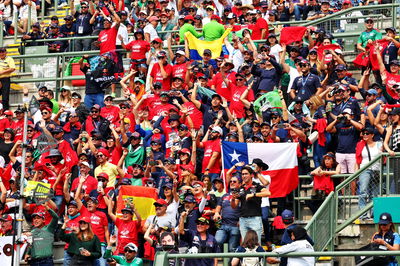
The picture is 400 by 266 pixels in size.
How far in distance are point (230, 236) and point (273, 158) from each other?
2.24 metres

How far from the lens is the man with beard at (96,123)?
2400cm

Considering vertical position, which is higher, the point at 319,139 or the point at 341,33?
the point at 341,33

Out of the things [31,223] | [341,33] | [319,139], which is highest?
[341,33]

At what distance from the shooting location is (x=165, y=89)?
25.0 meters

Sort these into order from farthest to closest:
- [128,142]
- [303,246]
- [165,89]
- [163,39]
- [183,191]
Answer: [163,39], [165,89], [128,142], [183,191], [303,246]

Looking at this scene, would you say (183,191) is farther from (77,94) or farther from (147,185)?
(77,94)

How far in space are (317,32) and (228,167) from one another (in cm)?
471

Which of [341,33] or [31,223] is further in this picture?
[341,33]

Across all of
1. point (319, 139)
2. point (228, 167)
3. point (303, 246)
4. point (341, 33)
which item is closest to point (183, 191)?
point (228, 167)

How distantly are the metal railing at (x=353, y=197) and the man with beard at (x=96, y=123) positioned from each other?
6378mm

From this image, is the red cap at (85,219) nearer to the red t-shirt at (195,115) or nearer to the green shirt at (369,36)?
the red t-shirt at (195,115)

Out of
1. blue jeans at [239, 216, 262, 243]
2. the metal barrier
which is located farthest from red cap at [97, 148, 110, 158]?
the metal barrier

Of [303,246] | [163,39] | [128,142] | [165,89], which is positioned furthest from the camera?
[163,39]

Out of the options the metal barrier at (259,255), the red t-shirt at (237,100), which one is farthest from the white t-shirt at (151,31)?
the metal barrier at (259,255)
